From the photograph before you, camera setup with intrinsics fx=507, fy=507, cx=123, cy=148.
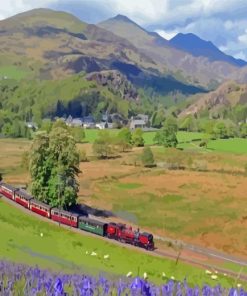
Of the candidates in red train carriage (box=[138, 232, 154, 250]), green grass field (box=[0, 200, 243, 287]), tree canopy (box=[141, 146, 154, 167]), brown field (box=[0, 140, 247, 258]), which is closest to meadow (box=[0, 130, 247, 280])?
brown field (box=[0, 140, 247, 258])

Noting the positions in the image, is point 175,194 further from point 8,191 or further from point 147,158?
point 147,158

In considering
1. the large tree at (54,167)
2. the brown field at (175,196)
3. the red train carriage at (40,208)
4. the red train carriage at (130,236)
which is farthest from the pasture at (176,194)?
the red train carriage at (40,208)

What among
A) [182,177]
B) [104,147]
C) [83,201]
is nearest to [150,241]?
[83,201]

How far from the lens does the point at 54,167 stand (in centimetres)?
8212

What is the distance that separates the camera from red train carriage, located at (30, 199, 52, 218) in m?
76.8

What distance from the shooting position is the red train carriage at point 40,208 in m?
76.8

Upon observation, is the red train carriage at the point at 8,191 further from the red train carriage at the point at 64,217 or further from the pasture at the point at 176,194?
the pasture at the point at 176,194

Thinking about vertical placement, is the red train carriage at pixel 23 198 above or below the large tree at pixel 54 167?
below

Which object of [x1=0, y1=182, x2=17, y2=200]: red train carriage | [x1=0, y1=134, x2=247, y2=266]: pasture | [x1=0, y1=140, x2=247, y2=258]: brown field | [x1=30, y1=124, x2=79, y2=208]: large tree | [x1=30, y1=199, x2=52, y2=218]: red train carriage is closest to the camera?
[x1=30, y1=199, x2=52, y2=218]: red train carriage

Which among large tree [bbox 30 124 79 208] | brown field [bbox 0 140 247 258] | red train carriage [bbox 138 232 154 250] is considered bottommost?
brown field [bbox 0 140 247 258]

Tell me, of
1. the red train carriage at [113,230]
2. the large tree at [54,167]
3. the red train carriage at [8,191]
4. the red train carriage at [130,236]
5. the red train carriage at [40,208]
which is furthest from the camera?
the red train carriage at [8,191]

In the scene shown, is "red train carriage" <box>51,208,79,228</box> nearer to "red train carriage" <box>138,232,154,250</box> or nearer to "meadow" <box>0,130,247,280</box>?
"meadow" <box>0,130,247,280</box>

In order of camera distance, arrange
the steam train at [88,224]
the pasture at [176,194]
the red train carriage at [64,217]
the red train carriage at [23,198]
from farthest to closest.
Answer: the red train carriage at [23,198], the pasture at [176,194], the red train carriage at [64,217], the steam train at [88,224]

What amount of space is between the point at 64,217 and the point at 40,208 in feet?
21.1
